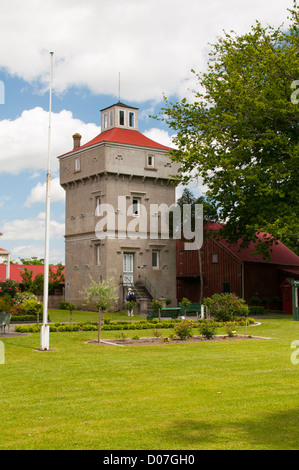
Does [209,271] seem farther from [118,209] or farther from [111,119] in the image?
[111,119]

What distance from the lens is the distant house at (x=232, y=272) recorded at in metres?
48.2

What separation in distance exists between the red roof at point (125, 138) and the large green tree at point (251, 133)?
7205 mm

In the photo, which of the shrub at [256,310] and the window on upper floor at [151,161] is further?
the window on upper floor at [151,161]

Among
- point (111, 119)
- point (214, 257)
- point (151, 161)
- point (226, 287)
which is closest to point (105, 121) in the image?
point (111, 119)

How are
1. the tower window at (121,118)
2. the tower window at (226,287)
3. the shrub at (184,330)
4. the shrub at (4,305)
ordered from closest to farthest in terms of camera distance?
the shrub at (184,330), the shrub at (4,305), the tower window at (226,287), the tower window at (121,118)

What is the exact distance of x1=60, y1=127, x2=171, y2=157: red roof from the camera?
154 ft

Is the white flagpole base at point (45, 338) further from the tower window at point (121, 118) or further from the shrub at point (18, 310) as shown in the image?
the tower window at point (121, 118)

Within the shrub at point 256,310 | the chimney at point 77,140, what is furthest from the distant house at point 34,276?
the shrub at point 256,310

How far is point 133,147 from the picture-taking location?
46.8 meters

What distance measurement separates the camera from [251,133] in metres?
37.5

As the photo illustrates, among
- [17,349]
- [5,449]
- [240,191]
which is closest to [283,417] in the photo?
[5,449]

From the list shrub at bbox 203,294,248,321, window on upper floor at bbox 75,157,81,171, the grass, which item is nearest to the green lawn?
shrub at bbox 203,294,248,321

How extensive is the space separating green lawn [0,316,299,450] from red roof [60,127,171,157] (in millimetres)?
31473

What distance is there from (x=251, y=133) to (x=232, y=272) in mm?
14654
